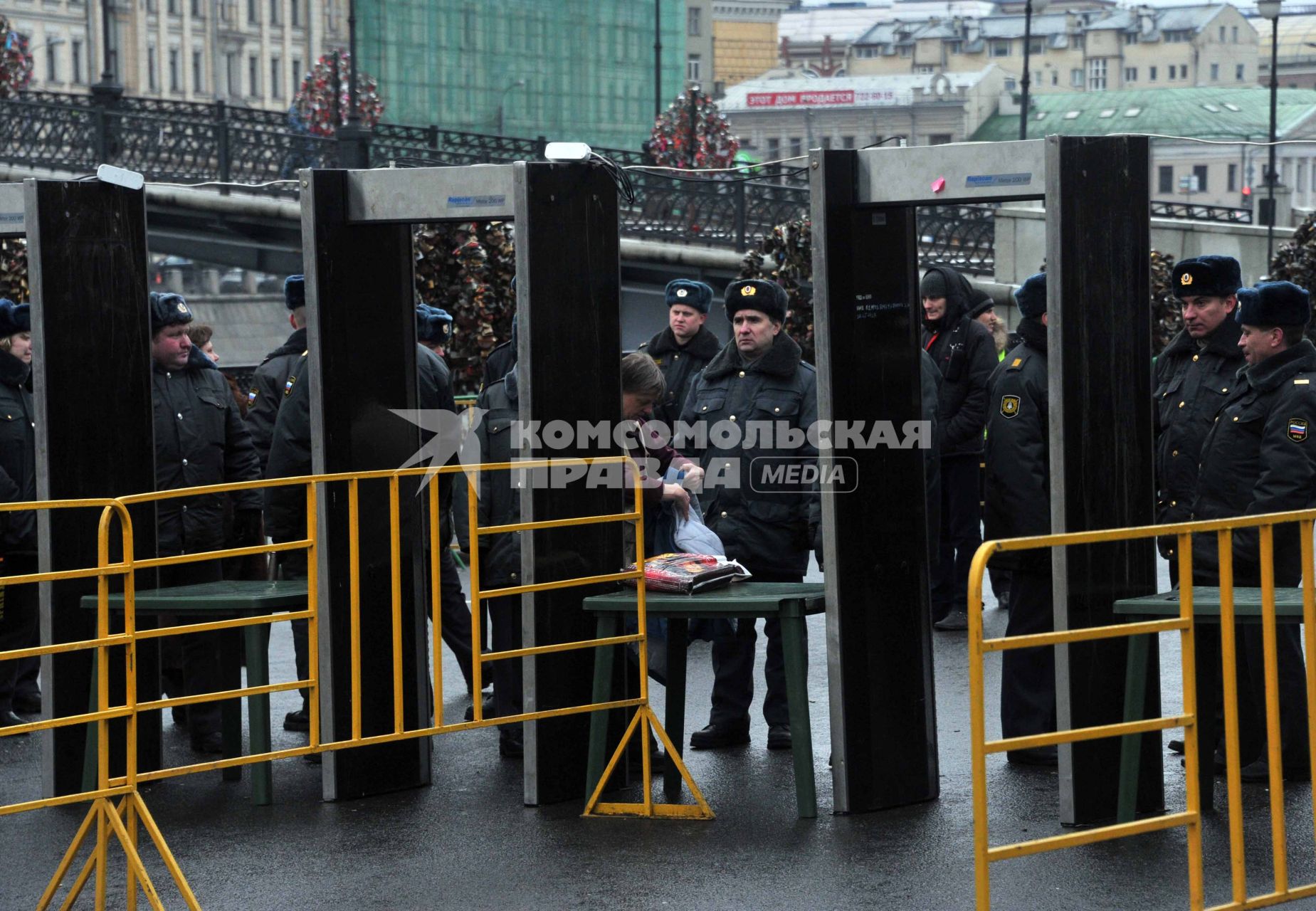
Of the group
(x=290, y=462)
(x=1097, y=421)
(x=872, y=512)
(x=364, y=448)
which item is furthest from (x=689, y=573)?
(x=290, y=462)

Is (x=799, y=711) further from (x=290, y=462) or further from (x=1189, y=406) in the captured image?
(x=290, y=462)

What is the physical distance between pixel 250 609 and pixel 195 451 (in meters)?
1.59

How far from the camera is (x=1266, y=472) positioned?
6938 millimetres

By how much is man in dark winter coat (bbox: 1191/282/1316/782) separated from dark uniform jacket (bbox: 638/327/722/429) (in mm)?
3338

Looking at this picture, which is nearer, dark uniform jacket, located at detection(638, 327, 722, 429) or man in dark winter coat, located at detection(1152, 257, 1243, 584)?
man in dark winter coat, located at detection(1152, 257, 1243, 584)

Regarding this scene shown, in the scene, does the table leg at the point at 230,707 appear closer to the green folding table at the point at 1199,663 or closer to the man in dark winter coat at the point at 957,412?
the green folding table at the point at 1199,663

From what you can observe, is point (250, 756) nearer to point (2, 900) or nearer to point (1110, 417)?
point (2, 900)

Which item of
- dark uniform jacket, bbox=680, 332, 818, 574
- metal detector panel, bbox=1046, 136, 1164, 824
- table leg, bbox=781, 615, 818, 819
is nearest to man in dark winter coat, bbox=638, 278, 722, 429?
dark uniform jacket, bbox=680, 332, 818, 574

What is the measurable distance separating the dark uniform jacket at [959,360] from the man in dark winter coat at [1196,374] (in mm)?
3038

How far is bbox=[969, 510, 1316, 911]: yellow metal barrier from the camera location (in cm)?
467

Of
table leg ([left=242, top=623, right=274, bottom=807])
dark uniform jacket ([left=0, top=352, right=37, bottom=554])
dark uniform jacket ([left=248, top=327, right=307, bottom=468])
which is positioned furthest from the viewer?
dark uniform jacket ([left=0, top=352, right=37, bottom=554])

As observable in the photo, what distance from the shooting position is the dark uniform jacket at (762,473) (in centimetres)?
769

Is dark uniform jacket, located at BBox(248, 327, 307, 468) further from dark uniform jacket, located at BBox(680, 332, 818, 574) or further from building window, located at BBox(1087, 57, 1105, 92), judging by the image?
building window, located at BBox(1087, 57, 1105, 92)

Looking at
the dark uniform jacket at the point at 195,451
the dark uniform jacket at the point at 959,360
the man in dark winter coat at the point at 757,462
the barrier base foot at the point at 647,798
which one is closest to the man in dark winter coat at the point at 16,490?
the dark uniform jacket at the point at 195,451
